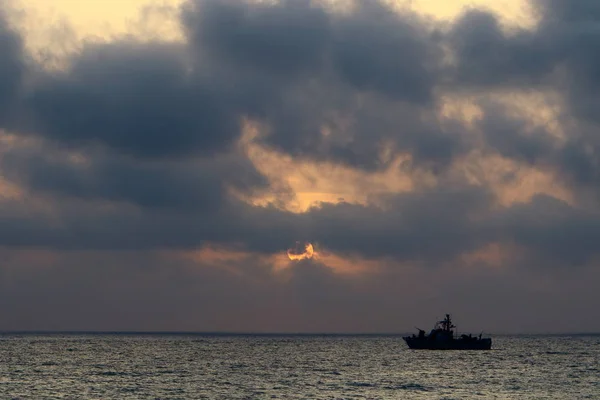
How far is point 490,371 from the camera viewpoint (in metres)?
167

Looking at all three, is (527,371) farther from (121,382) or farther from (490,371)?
(121,382)

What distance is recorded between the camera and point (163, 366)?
592 ft

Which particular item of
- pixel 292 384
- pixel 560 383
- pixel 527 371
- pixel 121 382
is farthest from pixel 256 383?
pixel 527 371

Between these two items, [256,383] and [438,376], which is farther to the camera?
[438,376]

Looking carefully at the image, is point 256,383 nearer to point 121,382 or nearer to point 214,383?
point 214,383

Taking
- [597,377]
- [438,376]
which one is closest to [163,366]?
[438,376]

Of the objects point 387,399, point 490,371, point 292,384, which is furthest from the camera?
point 490,371

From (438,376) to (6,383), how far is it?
75128 millimetres

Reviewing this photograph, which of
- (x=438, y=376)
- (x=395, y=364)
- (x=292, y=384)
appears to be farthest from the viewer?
(x=395, y=364)

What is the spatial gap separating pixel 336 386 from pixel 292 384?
24.8 feet

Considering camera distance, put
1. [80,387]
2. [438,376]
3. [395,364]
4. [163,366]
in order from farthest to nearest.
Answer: [395,364]
[163,366]
[438,376]
[80,387]

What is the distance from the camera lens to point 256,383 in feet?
443

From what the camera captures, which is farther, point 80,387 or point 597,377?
point 597,377

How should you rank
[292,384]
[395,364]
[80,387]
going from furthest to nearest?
[395,364], [292,384], [80,387]
